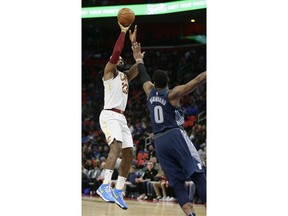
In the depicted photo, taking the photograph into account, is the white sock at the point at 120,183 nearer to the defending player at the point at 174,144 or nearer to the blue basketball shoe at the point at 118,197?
the blue basketball shoe at the point at 118,197

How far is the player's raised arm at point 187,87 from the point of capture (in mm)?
6555

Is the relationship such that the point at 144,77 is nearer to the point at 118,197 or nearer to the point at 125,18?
the point at 125,18

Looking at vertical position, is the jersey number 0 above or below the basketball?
below

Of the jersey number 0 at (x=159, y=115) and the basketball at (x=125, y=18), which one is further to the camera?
the basketball at (x=125, y=18)

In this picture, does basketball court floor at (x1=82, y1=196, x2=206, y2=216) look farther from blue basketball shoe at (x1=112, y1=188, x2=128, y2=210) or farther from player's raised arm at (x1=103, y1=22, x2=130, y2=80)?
player's raised arm at (x1=103, y1=22, x2=130, y2=80)

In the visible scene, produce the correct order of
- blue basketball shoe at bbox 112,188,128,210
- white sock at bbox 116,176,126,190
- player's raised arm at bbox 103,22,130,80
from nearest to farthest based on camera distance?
player's raised arm at bbox 103,22,130,80
blue basketball shoe at bbox 112,188,128,210
white sock at bbox 116,176,126,190

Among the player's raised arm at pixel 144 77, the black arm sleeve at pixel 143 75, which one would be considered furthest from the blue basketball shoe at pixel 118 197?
the black arm sleeve at pixel 143 75

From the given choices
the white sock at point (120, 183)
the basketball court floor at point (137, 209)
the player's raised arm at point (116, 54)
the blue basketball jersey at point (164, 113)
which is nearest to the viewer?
the blue basketball jersey at point (164, 113)

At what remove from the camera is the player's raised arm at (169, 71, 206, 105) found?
6.55 m

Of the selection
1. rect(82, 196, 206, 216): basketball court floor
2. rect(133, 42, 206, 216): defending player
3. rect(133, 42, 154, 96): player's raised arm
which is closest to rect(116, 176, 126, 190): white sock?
rect(133, 42, 206, 216): defending player

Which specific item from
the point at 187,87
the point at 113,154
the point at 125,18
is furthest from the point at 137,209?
the point at 187,87

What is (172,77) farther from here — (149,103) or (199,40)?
(149,103)
